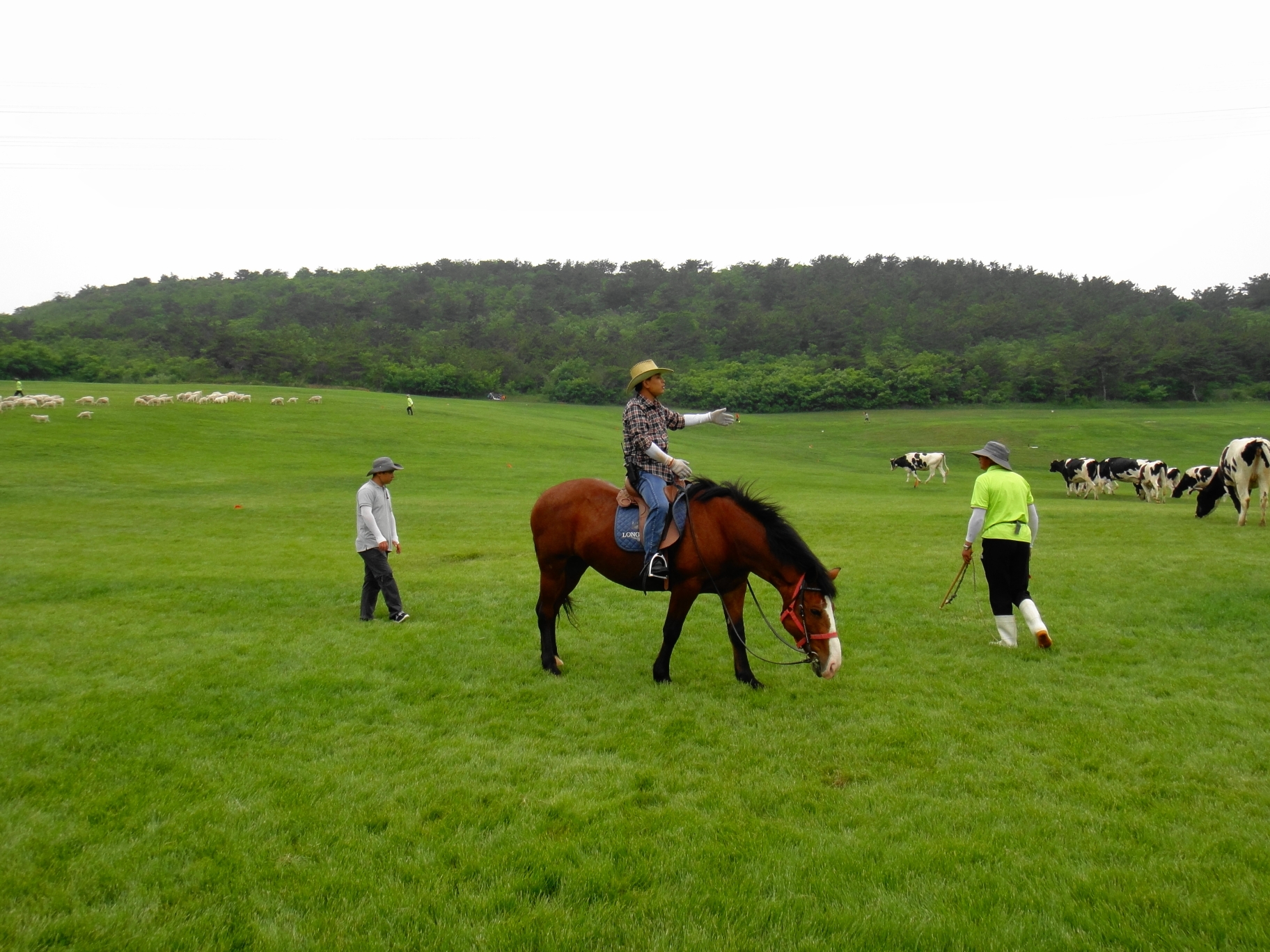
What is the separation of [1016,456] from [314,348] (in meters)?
73.6

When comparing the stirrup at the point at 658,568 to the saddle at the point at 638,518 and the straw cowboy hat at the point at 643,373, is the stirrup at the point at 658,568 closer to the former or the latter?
the saddle at the point at 638,518

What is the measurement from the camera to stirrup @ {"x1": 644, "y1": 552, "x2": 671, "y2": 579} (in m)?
7.46

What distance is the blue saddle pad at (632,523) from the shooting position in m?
7.63

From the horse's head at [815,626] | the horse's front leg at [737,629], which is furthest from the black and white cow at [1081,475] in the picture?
the horse's head at [815,626]

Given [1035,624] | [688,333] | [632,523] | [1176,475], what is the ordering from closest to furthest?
[632,523] < [1035,624] < [1176,475] < [688,333]

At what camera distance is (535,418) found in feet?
179

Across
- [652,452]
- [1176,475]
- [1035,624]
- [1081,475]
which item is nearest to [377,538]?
[652,452]

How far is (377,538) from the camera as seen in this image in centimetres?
992

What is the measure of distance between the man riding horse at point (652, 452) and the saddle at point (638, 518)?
6 cm

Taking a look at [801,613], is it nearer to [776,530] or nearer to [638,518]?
[776,530]

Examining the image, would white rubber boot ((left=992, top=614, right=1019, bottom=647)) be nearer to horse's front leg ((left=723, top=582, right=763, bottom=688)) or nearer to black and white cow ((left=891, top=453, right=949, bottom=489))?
horse's front leg ((left=723, top=582, right=763, bottom=688))

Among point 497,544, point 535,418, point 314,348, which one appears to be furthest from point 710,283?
point 497,544

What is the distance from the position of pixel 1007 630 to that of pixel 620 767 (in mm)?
5260

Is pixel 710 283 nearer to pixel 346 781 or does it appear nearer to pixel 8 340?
pixel 8 340
